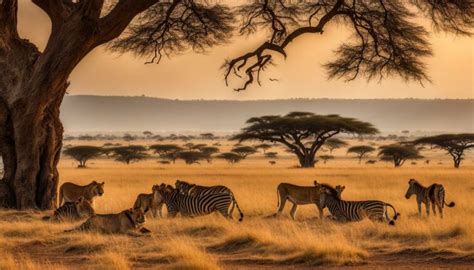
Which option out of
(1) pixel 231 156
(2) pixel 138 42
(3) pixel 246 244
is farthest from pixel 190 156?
(3) pixel 246 244

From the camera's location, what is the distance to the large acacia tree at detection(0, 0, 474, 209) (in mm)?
16141

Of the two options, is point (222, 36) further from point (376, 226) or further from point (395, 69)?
point (376, 226)

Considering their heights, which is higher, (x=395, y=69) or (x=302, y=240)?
(x=395, y=69)

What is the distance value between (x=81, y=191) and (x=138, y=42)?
13.0 feet

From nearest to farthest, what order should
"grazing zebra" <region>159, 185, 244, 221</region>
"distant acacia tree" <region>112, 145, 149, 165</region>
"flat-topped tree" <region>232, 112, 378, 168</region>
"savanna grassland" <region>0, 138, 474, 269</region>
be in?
1. "savanna grassland" <region>0, 138, 474, 269</region>
2. "grazing zebra" <region>159, 185, 244, 221</region>
3. "flat-topped tree" <region>232, 112, 378, 168</region>
4. "distant acacia tree" <region>112, 145, 149, 165</region>

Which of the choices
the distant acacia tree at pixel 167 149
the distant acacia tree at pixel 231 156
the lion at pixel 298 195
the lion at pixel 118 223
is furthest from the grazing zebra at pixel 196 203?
the distant acacia tree at pixel 167 149

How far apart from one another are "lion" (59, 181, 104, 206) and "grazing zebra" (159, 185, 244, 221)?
66.9 inches

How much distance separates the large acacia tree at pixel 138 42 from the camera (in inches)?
635

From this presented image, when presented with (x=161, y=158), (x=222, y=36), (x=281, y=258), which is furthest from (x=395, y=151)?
(x=281, y=258)

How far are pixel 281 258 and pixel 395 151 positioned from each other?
49.6 m

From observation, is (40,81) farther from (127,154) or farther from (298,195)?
(127,154)

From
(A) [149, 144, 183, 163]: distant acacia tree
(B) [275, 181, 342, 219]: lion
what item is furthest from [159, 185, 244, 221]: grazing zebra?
(A) [149, 144, 183, 163]: distant acacia tree

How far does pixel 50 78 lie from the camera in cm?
1620

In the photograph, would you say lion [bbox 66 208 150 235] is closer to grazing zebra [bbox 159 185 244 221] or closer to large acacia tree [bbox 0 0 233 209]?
grazing zebra [bbox 159 185 244 221]
